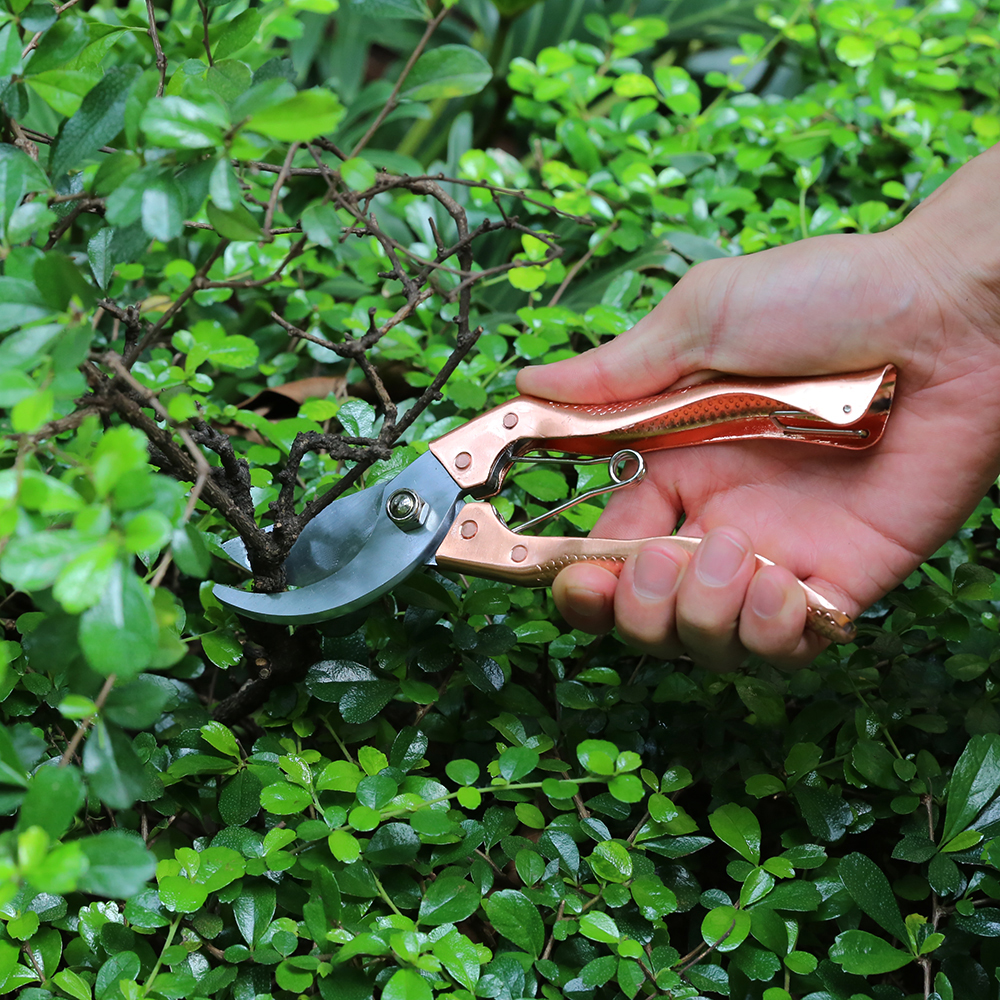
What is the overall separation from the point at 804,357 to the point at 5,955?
1019mm

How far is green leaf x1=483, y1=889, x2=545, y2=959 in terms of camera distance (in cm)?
79

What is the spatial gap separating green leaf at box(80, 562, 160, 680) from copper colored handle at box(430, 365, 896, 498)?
52 centimetres

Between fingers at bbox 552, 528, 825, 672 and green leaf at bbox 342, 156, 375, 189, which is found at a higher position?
green leaf at bbox 342, 156, 375, 189


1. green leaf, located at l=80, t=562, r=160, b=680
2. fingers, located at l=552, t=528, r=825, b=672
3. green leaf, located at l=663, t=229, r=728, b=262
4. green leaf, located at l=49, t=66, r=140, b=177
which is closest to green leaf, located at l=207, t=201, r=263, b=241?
green leaf, located at l=49, t=66, r=140, b=177

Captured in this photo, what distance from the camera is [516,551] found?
0.95 meters

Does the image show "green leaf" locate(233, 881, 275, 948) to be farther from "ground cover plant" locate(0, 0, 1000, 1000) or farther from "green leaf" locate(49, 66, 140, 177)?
"green leaf" locate(49, 66, 140, 177)

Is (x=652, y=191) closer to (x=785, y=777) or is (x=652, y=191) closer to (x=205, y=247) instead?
(x=205, y=247)

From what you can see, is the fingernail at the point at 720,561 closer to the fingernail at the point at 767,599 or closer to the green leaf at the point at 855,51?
the fingernail at the point at 767,599

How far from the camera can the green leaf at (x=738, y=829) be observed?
86cm

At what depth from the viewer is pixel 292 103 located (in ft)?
1.80

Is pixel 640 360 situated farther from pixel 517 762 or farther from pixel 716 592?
pixel 517 762

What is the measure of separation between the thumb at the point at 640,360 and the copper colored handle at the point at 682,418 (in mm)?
44

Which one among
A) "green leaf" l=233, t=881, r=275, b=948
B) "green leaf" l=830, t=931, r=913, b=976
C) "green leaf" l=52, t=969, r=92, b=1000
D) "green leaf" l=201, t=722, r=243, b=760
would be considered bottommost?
"green leaf" l=52, t=969, r=92, b=1000

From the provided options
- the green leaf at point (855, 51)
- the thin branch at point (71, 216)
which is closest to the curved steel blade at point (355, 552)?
the thin branch at point (71, 216)
